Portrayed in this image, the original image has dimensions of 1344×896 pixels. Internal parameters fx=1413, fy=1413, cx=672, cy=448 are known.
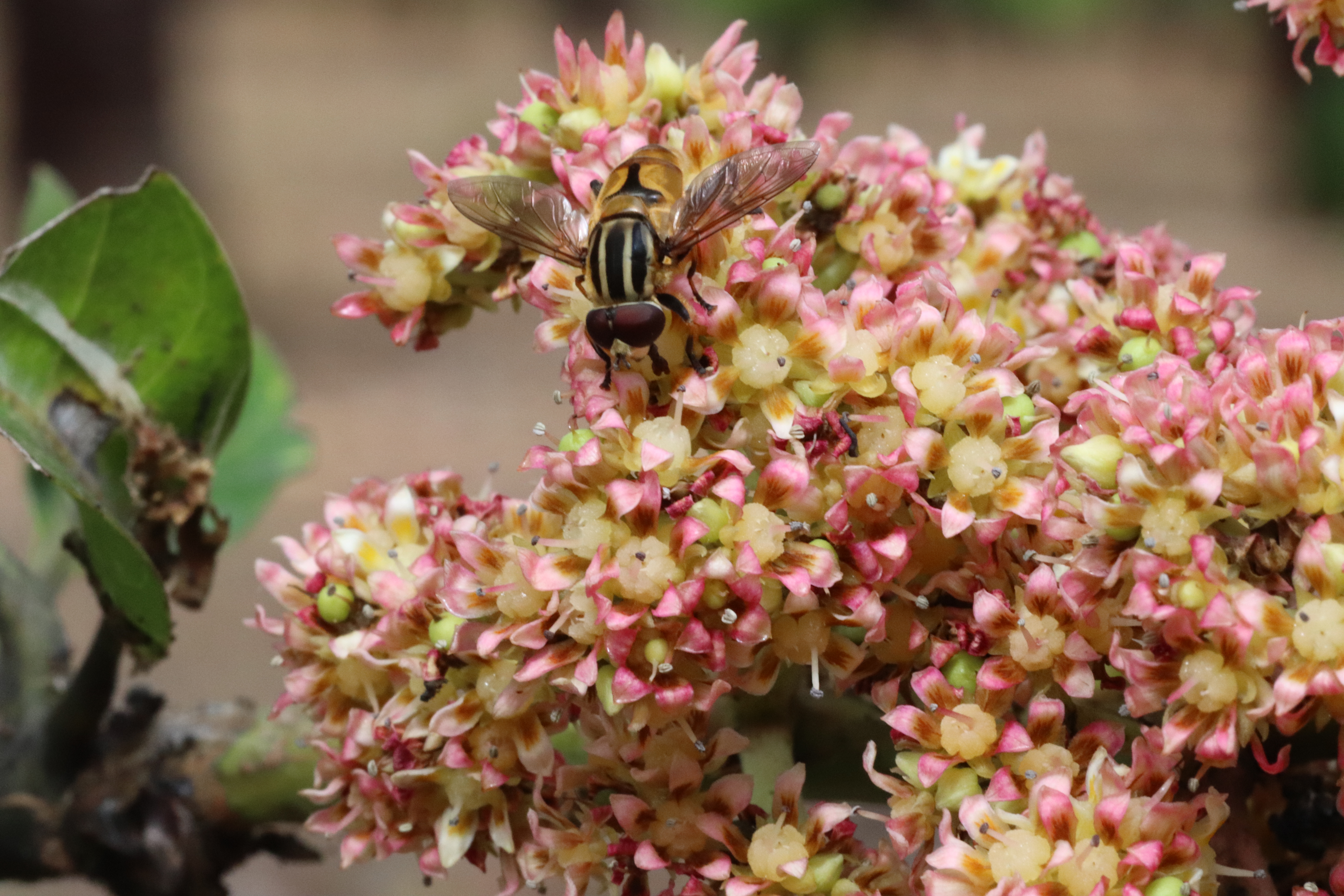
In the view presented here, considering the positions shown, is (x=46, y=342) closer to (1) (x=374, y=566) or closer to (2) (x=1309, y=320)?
(1) (x=374, y=566)

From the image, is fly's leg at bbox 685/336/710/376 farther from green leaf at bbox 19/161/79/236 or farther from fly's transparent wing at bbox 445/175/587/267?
green leaf at bbox 19/161/79/236

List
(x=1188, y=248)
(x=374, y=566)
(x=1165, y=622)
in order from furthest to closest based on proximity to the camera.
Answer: (x=1188, y=248) < (x=374, y=566) < (x=1165, y=622)

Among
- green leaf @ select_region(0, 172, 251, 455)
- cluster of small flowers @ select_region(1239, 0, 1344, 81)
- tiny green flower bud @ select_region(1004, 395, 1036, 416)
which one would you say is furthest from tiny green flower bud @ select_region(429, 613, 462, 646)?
cluster of small flowers @ select_region(1239, 0, 1344, 81)

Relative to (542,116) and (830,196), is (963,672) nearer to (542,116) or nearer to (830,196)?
(830,196)

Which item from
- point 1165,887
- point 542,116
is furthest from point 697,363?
point 1165,887

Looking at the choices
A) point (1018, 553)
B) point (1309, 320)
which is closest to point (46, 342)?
point (1018, 553)

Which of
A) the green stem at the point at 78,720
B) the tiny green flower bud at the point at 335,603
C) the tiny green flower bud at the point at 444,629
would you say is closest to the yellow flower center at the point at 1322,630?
the tiny green flower bud at the point at 444,629

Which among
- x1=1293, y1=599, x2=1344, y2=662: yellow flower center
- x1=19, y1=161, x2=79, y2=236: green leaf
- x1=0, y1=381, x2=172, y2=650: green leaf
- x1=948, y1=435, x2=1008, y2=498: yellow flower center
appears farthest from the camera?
x1=19, y1=161, x2=79, y2=236: green leaf
